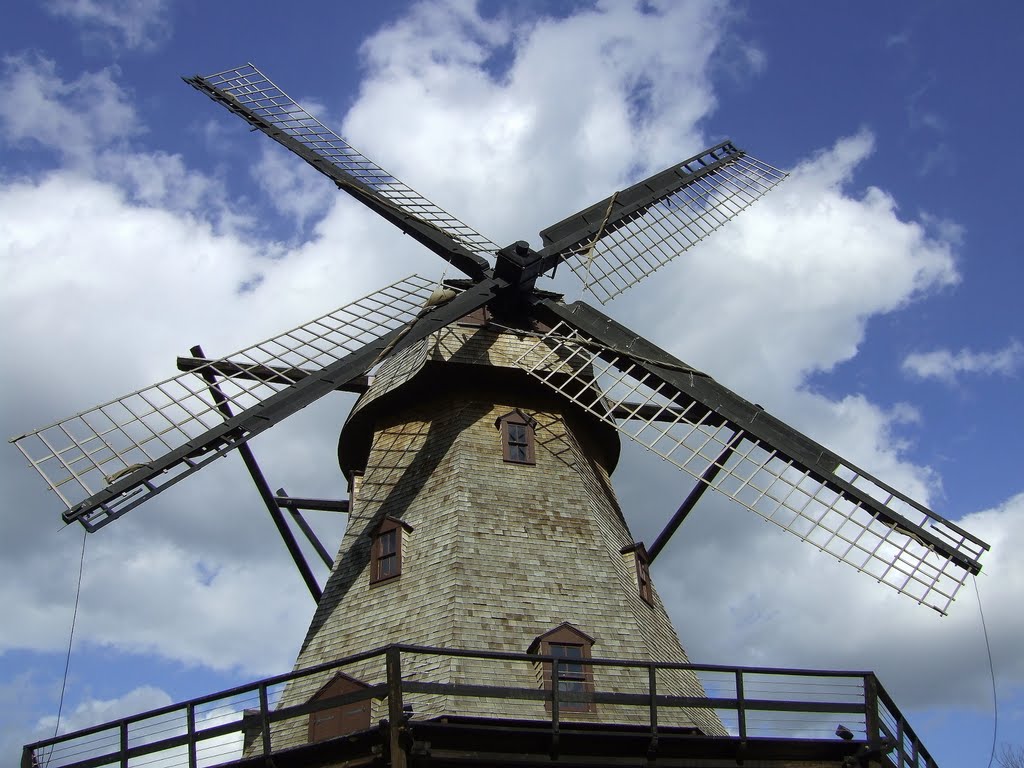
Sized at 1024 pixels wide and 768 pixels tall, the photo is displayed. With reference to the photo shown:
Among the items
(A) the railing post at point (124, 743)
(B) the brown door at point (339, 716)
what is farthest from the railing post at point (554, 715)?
(A) the railing post at point (124, 743)

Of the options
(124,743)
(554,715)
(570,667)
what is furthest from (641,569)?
(124,743)

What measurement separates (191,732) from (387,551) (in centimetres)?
370

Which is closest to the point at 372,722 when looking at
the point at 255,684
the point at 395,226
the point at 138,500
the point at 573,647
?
the point at 255,684

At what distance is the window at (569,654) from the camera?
13047 mm

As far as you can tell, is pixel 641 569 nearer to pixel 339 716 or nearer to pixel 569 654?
pixel 569 654

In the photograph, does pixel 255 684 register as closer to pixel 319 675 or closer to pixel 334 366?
pixel 319 675

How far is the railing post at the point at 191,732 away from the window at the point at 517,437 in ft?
18.5

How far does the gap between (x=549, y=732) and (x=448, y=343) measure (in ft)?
22.1

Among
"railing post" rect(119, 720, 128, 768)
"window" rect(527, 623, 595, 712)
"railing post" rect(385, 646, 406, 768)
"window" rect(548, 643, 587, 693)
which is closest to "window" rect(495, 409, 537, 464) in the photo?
"window" rect(527, 623, 595, 712)

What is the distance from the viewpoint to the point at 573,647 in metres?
13.4

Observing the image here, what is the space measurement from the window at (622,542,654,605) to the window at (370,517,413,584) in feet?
10.4

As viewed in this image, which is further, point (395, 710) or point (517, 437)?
point (517, 437)

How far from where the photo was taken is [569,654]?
1333 centimetres

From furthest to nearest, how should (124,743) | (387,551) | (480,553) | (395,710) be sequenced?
1. (387,551)
2. (480,553)
3. (124,743)
4. (395,710)
